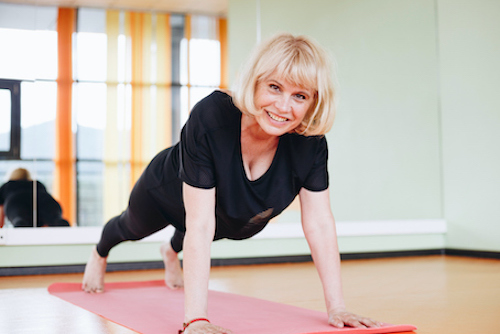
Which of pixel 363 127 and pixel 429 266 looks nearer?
pixel 429 266

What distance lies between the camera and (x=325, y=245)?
1.63m

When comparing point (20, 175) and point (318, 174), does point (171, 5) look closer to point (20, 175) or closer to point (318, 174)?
point (20, 175)

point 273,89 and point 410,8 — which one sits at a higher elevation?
point 410,8

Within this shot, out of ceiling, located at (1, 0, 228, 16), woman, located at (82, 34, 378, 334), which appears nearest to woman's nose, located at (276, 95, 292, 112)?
woman, located at (82, 34, 378, 334)

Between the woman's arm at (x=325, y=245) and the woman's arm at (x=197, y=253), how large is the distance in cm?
30

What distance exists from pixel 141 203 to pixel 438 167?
3169 mm

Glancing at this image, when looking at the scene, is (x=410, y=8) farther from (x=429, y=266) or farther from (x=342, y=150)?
(x=429, y=266)

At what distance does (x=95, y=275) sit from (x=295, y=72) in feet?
5.03

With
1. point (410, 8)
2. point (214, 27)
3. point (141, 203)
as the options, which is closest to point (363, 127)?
point (410, 8)

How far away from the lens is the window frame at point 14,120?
3.67 meters

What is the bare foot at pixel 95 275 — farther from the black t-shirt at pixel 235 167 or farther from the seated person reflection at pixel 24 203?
the seated person reflection at pixel 24 203

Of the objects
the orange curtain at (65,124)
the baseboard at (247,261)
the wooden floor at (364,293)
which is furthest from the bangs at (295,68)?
the orange curtain at (65,124)

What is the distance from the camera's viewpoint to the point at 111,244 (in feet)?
7.86

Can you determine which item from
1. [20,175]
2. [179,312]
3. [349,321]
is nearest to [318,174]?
[349,321]
